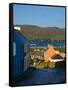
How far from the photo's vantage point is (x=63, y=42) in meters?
1.99

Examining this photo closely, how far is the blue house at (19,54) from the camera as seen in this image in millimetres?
1860

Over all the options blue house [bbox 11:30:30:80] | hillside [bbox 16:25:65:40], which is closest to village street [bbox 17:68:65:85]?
blue house [bbox 11:30:30:80]

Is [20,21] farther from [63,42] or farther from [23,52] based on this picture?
[63,42]

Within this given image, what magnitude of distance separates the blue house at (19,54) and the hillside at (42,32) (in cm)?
5

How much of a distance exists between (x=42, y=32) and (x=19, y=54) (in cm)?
25

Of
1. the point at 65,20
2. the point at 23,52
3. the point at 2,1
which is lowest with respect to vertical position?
the point at 23,52

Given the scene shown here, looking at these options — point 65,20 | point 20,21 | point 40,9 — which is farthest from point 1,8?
point 65,20

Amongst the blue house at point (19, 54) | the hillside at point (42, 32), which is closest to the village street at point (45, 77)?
the blue house at point (19, 54)

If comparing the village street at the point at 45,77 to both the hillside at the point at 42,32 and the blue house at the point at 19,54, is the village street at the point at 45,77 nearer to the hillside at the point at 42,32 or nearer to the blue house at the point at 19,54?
the blue house at the point at 19,54

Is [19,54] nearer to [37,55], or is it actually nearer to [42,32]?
[37,55]

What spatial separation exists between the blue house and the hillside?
0.16 feet

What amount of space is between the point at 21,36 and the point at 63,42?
1.14 feet

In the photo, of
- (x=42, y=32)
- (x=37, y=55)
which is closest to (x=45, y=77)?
(x=37, y=55)

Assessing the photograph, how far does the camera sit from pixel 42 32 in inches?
76.4
